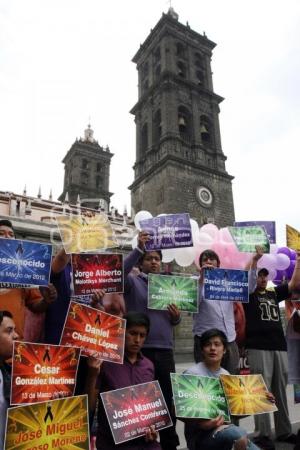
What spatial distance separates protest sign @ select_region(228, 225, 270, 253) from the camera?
4.75 m

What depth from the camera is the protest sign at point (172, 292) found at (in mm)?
3807

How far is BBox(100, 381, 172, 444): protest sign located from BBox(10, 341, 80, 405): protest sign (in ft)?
1.01

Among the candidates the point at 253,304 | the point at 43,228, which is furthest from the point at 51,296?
the point at 43,228

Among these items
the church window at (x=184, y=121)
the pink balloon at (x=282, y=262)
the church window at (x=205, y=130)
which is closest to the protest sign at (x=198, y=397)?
the pink balloon at (x=282, y=262)

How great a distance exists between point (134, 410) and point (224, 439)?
0.74 m

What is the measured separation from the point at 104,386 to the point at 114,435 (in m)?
0.42

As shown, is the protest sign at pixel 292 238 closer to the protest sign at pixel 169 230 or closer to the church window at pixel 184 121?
the protest sign at pixel 169 230

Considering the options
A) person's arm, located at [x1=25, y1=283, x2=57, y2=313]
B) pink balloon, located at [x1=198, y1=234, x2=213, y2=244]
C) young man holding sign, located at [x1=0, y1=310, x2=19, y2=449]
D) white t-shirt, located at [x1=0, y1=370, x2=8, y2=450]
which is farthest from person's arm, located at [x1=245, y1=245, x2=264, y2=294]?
white t-shirt, located at [x1=0, y1=370, x2=8, y2=450]

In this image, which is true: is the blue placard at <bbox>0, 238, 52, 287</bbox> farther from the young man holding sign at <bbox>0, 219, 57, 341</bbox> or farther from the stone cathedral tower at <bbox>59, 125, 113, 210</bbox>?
the stone cathedral tower at <bbox>59, 125, 113, 210</bbox>

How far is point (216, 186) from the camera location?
85.6 ft

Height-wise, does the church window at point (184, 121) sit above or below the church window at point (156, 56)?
below

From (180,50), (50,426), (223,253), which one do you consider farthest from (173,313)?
(180,50)

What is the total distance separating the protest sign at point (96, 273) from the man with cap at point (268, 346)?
1768 millimetres

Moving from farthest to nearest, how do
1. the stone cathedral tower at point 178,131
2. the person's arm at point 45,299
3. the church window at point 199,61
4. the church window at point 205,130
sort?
the church window at point 199,61 < the church window at point 205,130 < the stone cathedral tower at point 178,131 < the person's arm at point 45,299
